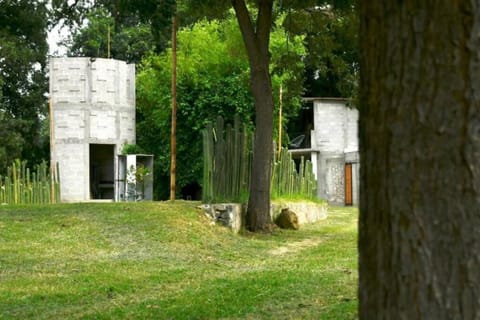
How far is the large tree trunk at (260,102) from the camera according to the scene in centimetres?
1140

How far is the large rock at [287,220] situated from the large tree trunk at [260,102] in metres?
1.25

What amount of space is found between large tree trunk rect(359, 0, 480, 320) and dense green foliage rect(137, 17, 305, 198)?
1896 cm

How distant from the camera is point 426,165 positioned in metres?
1.98

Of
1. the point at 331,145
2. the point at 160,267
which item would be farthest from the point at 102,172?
the point at 160,267

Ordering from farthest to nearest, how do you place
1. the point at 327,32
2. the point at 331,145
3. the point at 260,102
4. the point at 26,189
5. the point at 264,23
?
1. the point at 331,145
2. the point at 26,189
3. the point at 327,32
4. the point at 264,23
5. the point at 260,102

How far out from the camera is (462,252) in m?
1.95

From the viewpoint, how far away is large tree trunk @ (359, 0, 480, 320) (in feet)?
6.39

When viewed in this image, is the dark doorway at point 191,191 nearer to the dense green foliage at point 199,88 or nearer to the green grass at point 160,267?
the dense green foliage at point 199,88

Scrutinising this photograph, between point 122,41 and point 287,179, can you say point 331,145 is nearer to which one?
point 122,41

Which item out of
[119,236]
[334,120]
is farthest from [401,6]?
[334,120]

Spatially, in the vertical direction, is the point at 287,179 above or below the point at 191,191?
above

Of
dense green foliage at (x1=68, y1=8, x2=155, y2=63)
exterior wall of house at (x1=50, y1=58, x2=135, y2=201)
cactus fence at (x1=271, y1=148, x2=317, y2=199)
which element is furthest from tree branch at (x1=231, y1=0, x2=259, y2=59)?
dense green foliage at (x1=68, y1=8, x2=155, y2=63)

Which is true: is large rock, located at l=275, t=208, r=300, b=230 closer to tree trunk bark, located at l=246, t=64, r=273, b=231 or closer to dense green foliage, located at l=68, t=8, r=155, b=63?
tree trunk bark, located at l=246, t=64, r=273, b=231

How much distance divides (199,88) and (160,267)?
614 inches
